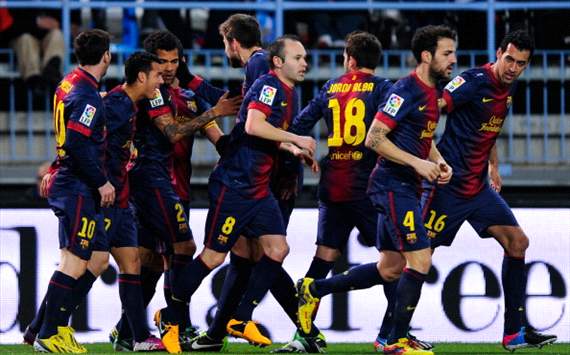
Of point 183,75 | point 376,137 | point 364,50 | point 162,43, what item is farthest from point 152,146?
point 376,137

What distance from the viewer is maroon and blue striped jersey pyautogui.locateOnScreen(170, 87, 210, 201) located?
453 inches

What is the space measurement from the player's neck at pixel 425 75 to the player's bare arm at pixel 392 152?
399mm

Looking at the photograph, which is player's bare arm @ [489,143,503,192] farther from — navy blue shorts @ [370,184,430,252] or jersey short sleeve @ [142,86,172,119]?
jersey short sleeve @ [142,86,172,119]

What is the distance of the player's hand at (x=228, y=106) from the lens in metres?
11.0

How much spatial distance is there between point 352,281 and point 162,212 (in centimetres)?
132

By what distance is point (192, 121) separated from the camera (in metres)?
11.1

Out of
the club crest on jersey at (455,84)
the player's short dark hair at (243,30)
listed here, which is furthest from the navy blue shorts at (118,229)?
the club crest on jersey at (455,84)

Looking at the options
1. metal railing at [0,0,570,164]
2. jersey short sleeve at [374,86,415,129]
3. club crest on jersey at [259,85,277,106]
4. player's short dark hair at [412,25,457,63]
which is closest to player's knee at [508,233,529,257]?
jersey short sleeve at [374,86,415,129]

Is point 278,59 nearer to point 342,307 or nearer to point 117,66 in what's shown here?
point 342,307

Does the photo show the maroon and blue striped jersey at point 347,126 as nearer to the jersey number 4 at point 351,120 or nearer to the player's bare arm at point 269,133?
the jersey number 4 at point 351,120

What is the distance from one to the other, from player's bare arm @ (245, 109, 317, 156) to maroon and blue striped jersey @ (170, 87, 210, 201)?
0.96 metres

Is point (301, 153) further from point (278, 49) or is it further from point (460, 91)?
point (460, 91)

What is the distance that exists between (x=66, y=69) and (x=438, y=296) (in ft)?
16.2

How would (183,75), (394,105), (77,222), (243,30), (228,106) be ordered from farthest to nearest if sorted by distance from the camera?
1. (183,75)
2. (243,30)
3. (228,106)
4. (77,222)
5. (394,105)
